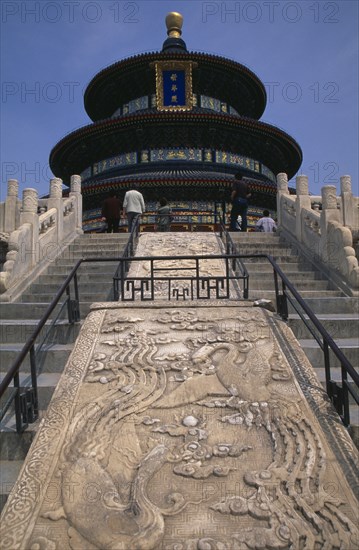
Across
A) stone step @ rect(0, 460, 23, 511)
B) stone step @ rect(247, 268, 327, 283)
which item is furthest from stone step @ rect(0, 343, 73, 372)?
stone step @ rect(247, 268, 327, 283)

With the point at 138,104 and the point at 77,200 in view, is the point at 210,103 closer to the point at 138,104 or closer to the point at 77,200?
the point at 138,104

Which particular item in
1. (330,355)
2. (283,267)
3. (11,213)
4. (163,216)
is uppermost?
(163,216)

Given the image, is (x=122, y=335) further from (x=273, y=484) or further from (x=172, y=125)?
(x=172, y=125)

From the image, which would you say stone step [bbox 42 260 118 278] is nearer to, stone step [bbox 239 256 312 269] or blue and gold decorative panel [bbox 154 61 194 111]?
stone step [bbox 239 256 312 269]

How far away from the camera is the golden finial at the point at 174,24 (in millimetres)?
26906

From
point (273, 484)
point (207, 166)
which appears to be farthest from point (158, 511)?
point (207, 166)

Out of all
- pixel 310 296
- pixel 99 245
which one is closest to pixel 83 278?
pixel 99 245

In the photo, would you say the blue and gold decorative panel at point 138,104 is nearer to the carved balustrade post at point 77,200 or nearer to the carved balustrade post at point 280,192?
the carved balustrade post at point 77,200

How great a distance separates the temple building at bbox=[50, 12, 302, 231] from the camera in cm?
2019

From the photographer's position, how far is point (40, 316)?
7.23m

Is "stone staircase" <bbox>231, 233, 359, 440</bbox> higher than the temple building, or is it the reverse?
the temple building

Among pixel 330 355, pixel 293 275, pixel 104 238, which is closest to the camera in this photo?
pixel 330 355

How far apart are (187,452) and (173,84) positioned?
73.5 ft

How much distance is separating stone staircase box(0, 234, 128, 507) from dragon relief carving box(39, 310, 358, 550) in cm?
63
